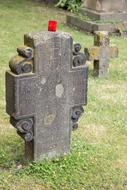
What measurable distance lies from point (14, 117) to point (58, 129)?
0.52 metres

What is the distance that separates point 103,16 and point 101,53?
3851 millimetres

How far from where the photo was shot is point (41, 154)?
16.4 ft

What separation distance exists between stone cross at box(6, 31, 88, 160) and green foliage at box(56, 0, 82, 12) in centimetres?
894

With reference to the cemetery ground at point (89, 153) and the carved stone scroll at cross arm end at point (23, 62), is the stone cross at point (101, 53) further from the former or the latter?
the carved stone scroll at cross arm end at point (23, 62)

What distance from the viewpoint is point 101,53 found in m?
8.12

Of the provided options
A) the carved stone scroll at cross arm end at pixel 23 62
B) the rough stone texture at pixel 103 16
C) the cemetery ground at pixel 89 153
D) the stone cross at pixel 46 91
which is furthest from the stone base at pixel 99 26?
the carved stone scroll at cross arm end at pixel 23 62

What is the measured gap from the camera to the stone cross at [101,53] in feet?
26.3

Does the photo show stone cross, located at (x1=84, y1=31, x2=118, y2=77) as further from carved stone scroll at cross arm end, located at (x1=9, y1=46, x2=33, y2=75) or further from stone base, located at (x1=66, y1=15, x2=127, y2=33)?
carved stone scroll at cross arm end, located at (x1=9, y1=46, x2=33, y2=75)

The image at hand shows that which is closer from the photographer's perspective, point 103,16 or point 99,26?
point 99,26

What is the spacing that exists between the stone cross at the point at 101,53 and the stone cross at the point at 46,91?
299 centimetres

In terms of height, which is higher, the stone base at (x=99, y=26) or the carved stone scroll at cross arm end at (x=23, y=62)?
the carved stone scroll at cross arm end at (x=23, y=62)

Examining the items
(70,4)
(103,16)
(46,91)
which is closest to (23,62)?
(46,91)

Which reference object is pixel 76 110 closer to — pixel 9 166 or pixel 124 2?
pixel 9 166

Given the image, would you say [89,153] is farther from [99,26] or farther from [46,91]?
[99,26]
